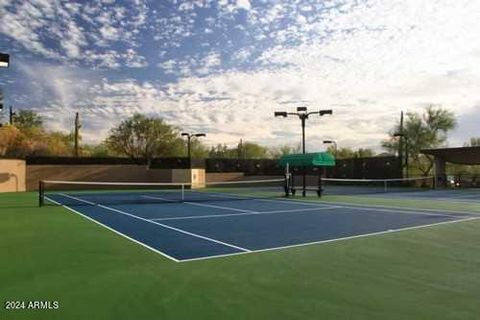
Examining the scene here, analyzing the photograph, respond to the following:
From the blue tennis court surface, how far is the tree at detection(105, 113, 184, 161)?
141 ft

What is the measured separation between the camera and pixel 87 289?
6.19 m

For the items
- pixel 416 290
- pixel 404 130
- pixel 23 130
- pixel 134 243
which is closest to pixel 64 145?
pixel 23 130

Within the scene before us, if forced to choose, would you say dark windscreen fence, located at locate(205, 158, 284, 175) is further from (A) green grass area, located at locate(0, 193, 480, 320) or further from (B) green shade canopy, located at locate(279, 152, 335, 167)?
(A) green grass area, located at locate(0, 193, 480, 320)

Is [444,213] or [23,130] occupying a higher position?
[23,130]

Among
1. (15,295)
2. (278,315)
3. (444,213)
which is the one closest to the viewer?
(278,315)

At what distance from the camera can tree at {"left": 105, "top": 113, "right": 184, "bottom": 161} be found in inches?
2370

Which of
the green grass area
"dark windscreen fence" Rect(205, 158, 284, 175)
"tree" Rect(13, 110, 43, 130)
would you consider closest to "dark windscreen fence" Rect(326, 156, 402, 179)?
"dark windscreen fence" Rect(205, 158, 284, 175)

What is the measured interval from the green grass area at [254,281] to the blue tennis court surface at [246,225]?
2.29 feet

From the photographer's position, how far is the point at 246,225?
42.7 ft

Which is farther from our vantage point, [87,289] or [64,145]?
[64,145]

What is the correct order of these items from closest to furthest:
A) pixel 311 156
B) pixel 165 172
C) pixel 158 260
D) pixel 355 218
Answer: pixel 158 260 → pixel 355 218 → pixel 311 156 → pixel 165 172

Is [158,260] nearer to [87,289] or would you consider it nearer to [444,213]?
[87,289]

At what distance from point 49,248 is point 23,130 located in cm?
5637

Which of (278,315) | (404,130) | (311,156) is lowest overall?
(278,315)
